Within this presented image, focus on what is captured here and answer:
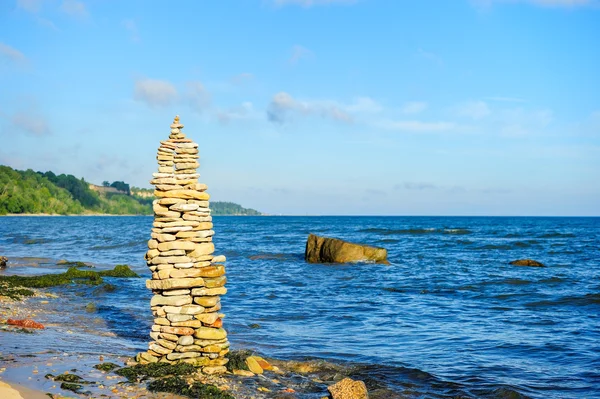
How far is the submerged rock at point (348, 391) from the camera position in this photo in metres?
10.7

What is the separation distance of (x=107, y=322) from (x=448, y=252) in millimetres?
39139

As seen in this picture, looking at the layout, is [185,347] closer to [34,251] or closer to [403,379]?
[403,379]

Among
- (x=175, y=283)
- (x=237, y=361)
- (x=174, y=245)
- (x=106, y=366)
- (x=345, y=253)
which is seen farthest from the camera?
(x=345, y=253)

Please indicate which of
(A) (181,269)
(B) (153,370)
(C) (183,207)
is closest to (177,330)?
(B) (153,370)

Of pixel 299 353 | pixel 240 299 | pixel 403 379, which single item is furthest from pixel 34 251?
pixel 403 379

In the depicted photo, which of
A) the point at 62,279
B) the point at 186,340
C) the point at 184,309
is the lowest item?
the point at 62,279

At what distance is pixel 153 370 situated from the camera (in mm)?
11648

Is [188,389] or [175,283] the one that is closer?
[188,389]

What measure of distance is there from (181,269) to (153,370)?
6.86 ft

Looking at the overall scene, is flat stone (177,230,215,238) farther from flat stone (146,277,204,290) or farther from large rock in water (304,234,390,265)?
large rock in water (304,234,390,265)

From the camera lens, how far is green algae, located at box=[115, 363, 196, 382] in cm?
1143

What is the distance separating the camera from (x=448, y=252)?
172 feet

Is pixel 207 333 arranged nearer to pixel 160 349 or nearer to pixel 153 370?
pixel 160 349

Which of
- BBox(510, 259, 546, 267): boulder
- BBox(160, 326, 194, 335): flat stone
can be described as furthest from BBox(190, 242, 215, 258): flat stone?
BBox(510, 259, 546, 267): boulder
